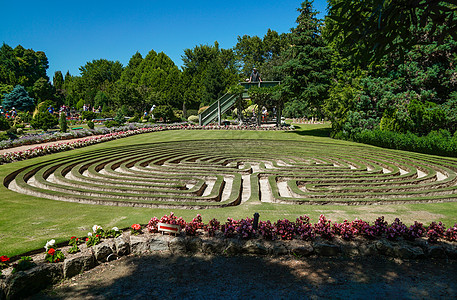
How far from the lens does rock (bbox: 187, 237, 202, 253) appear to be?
8.21m

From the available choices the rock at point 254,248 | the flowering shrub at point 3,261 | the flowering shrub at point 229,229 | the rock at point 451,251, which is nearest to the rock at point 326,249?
the rock at point 254,248

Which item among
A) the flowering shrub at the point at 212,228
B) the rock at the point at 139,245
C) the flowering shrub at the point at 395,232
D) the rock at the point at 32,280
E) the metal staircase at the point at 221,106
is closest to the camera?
the rock at the point at 32,280

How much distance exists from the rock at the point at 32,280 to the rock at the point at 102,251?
88 cm

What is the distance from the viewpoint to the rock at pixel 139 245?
820 cm

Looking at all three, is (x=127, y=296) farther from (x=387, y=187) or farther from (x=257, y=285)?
(x=387, y=187)

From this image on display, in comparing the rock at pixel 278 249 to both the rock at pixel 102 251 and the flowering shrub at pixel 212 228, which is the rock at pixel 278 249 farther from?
the rock at pixel 102 251

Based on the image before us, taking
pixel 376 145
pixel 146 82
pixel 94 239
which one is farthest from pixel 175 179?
pixel 146 82

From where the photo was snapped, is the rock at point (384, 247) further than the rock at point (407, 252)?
Yes

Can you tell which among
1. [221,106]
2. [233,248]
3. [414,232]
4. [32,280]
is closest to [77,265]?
[32,280]

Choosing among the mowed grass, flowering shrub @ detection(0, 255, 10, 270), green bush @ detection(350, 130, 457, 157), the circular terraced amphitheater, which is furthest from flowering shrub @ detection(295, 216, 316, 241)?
green bush @ detection(350, 130, 457, 157)

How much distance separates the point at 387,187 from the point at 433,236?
646cm

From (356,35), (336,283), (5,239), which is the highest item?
(356,35)

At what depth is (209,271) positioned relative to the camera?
23.4ft

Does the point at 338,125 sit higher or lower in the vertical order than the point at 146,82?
lower
